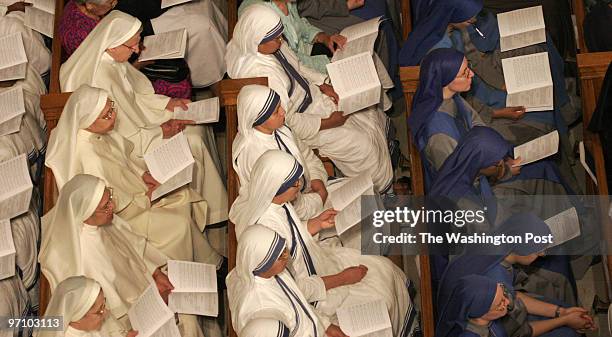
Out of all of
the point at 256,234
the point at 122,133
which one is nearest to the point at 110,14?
Answer: the point at 122,133

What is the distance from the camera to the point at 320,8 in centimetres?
1133

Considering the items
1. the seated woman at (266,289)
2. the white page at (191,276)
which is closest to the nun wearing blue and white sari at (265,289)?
the seated woman at (266,289)

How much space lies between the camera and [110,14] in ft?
34.3

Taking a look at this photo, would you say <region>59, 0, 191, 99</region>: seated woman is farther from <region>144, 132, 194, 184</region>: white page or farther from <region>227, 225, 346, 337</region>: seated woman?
<region>227, 225, 346, 337</region>: seated woman

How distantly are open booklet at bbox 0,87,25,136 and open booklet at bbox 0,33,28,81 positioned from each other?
18 centimetres

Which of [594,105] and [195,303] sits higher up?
[594,105]

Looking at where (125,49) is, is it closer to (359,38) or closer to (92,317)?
(359,38)

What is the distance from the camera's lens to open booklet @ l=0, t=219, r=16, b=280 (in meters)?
9.73

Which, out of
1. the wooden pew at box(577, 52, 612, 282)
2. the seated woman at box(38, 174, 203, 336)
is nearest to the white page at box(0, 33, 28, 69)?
the seated woman at box(38, 174, 203, 336)

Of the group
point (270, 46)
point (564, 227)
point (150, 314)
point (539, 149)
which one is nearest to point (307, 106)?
point (270, 46)

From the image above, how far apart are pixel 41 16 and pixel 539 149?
3320 mm

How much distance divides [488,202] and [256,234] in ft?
5.12

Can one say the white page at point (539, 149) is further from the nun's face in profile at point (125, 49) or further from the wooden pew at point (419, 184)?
the nun's face in profile at point (125, 49)

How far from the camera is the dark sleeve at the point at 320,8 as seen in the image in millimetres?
11320
